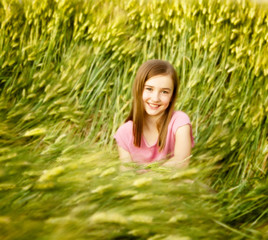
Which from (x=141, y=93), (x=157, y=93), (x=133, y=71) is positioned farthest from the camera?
(x=133, y=71)

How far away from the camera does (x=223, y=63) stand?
2.27 meters

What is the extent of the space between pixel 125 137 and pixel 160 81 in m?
0.40

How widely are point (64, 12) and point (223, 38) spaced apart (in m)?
1.19

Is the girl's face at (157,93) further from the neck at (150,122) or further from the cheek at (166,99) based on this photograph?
the neck at (150,122)

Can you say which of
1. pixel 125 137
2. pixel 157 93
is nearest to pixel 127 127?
pixel 125 137

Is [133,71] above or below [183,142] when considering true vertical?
above

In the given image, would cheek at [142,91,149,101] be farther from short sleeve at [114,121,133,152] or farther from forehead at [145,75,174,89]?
short sleeve at [114,121,133,152]

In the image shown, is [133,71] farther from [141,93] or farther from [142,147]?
[142,147]

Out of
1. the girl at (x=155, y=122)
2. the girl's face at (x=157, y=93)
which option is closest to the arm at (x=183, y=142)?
the girl at (x=155, y=122)

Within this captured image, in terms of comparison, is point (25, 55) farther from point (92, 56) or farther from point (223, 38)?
point (223, 38)

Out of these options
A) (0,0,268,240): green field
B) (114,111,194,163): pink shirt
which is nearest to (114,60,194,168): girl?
(114,111,194,163): pink shirt

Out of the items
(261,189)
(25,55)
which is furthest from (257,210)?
(25,55)

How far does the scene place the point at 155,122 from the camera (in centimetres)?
195

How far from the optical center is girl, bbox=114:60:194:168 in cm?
179
